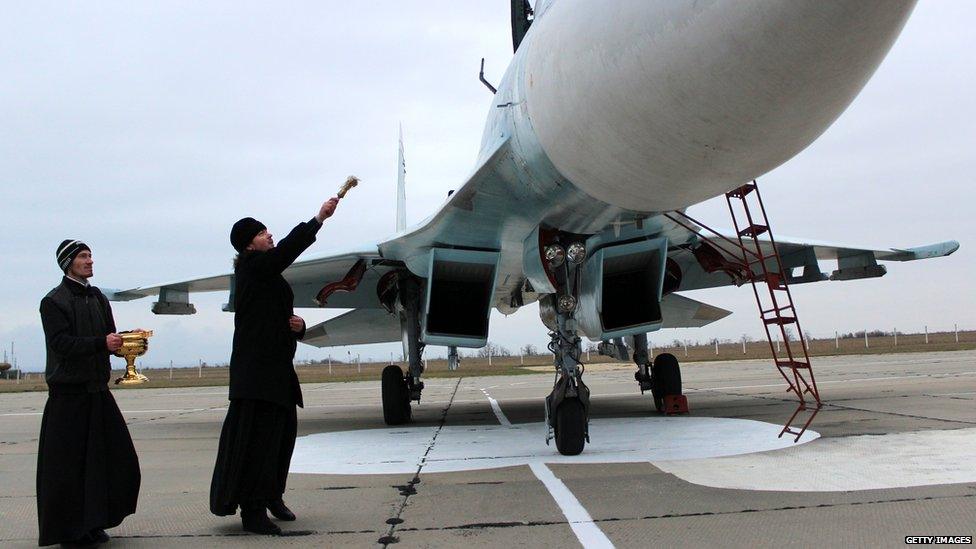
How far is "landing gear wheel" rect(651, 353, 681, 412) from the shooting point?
358 inches

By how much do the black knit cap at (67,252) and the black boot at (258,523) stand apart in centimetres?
148

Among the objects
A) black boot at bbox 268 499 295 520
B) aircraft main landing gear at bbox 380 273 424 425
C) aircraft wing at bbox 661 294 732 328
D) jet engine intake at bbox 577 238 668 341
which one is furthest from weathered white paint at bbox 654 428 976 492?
aircraft wing at bbox 661 294 732 328

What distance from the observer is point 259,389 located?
3.56m

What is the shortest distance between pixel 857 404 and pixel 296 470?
6.62m

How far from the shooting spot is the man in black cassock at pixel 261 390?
351cm

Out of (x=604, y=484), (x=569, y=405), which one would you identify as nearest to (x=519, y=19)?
(x=569, y=405)

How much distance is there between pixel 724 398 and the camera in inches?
437

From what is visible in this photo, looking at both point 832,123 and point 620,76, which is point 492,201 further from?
point 832,123

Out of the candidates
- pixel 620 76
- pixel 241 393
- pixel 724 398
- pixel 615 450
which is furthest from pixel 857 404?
pixel 241 393

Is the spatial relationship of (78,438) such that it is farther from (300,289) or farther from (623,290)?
(300,289)

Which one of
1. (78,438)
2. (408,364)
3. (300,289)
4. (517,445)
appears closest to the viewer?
(78,438)

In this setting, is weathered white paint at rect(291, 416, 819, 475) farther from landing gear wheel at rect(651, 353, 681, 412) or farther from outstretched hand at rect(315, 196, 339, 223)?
outstretched hand at rect(315, 196, 339, 223)

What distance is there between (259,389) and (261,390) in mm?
11

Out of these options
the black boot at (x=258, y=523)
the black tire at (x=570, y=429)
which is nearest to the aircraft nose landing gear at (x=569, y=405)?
the black tire at (x=570, y=429)
